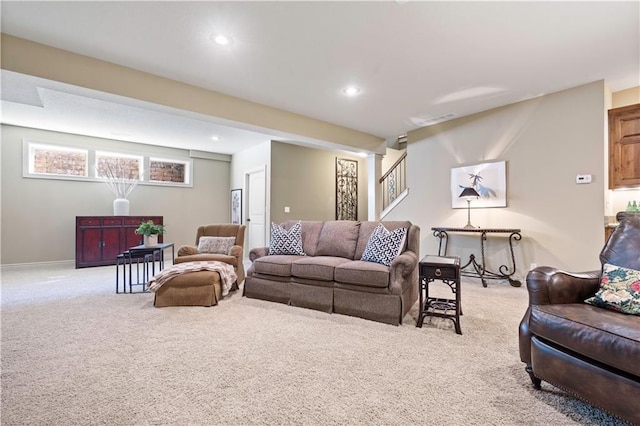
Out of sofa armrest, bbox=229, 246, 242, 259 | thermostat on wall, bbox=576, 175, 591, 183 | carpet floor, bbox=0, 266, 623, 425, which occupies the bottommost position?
carpet floor, bbox=0, 266, 623, 425

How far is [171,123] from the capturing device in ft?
16.8

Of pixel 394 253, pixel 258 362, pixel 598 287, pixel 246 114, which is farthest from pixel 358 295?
pixel 246 114

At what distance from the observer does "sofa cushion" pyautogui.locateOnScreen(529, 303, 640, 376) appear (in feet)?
4.13

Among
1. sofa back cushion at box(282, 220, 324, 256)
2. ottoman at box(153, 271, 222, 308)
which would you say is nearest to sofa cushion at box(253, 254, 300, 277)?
sofa back cushion at box(282, 220, 324, 256)

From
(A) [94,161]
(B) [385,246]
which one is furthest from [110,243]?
(B) [385,246]

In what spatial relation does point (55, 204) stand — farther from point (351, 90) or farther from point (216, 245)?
point (351, 90)

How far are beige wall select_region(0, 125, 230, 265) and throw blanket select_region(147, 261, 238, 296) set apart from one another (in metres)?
3.93

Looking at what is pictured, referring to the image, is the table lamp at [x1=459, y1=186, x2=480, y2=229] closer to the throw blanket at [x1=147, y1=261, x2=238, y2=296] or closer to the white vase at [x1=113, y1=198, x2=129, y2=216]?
the throw blanket at [x1=147, y1=261, x2=238, y2=296]

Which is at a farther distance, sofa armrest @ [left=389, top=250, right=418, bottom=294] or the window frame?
the window frame

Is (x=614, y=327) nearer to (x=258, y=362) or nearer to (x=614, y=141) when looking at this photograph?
(x=258, y=362)

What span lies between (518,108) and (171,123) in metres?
5.61

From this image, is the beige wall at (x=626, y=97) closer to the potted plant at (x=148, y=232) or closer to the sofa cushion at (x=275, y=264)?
the sofa cushion at (x=275, y=264)

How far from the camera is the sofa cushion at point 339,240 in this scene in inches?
139

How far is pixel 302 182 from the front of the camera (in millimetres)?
6688
